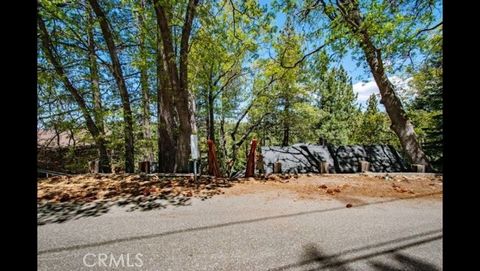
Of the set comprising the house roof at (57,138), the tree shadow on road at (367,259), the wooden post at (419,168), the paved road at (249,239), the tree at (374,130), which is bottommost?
the tree shadow on road at (367,259)

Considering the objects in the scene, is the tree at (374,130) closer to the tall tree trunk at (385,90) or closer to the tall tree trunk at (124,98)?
the tall tree trunk at (385,90)

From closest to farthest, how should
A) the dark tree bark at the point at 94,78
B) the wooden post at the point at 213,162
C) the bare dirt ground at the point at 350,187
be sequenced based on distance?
the bare dirt ground at the point at 350,187, the wooden post at the point at 213,162, the dark tree bark at the point at 94,78

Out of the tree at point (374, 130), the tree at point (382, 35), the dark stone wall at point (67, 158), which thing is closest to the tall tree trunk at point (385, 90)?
the tree at point (382, 35)

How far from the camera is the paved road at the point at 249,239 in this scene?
7.86 ft

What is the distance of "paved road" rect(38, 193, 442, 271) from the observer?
2.39 metres

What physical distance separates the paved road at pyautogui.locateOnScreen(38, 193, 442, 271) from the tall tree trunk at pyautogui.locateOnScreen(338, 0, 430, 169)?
229 inches

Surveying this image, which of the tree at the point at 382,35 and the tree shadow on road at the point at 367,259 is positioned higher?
the tree at the point at 382,35

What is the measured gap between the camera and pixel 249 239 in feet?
9.59

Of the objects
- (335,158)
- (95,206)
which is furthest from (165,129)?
(335,158)

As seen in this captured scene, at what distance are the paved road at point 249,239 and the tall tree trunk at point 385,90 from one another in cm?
581

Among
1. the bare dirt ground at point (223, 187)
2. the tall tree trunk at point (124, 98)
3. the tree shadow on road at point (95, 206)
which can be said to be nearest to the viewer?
the tree shadow on road at point (95, 206)

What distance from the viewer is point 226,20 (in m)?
11.5
